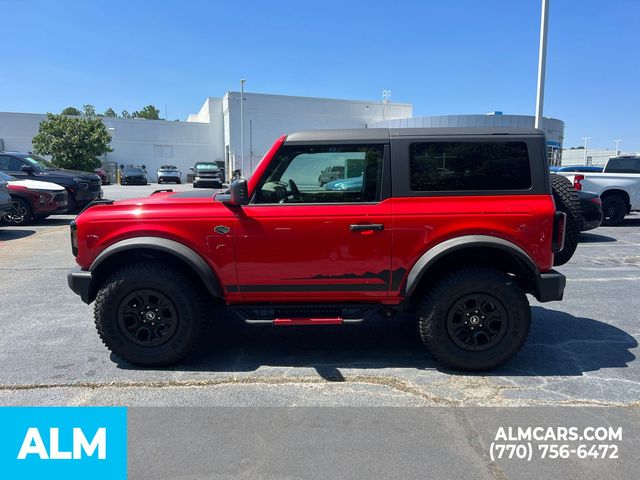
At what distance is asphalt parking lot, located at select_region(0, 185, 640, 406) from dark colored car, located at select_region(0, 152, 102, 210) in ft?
27.6

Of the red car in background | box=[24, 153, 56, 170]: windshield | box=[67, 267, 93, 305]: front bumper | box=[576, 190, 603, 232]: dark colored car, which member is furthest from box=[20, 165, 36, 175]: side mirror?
box=[576, 190, 603, 232]: dark colored car

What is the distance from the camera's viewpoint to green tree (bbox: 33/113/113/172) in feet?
105

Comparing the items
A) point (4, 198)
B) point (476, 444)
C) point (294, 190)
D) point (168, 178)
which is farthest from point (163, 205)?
point (168, 178)

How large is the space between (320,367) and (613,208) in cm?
1151

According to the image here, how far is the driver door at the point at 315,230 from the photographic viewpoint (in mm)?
3623

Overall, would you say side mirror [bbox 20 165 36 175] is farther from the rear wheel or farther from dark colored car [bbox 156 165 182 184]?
dark colored car [bbox 156 165 182 184]

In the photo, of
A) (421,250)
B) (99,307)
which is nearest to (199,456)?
(99,307)

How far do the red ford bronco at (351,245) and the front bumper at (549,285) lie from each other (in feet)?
0.04

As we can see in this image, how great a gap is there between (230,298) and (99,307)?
3.42 ft

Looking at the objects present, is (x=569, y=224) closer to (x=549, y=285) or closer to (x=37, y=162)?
(x=549, y=285)

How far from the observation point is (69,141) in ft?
105

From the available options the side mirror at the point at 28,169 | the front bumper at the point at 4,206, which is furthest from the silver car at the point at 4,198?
the side mirror at the point at 28,169

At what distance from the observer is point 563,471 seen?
101 inches

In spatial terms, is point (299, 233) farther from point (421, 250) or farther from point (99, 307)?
point (99, 307)
